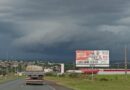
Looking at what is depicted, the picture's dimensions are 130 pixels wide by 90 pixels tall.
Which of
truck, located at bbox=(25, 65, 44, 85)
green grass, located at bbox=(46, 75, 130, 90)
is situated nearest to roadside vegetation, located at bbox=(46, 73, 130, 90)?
green grass, located at bbox=(46, 75, 130, 90)

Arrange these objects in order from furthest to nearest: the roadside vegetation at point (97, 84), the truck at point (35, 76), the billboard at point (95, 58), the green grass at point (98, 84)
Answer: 1. the billboard at point (95, 58)
2. the truck at point (35, 76)
3. the roadside vegetation at point (97, 84)
4. the green grass at point (98, 84)

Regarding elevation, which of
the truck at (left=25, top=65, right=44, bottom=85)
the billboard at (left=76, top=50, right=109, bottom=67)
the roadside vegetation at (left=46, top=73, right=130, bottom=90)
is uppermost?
Result: the billboard at (left=76, top=50, right=109, bottom=67)

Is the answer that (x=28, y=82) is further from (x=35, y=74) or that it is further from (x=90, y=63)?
(x=90, y=63)

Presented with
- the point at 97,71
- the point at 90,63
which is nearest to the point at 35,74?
the point at 90,63

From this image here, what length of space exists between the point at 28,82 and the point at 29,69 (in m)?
2.30

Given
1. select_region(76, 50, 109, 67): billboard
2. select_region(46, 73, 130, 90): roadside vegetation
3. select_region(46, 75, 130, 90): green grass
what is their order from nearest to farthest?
select_region(46, 75, 130, 90): green grass → select_region(46, 73, 130, 90): roadside vegetation → select_region(76, 50, 109, 67): billboard

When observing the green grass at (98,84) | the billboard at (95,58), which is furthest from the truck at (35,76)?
the billboard at (95,58)

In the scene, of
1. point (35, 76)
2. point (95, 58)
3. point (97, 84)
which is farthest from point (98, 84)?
point (95, 58)

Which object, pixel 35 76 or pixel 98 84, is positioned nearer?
pixel 35 76

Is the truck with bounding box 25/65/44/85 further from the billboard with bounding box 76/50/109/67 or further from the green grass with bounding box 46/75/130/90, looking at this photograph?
the billboard with bounding box 76/50/109/67

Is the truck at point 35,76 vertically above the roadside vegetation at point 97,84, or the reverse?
the truck at point 35,76

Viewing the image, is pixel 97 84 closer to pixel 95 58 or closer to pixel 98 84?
pixel 98 84

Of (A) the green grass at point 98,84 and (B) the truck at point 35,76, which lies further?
(B) the truck at point 35,76

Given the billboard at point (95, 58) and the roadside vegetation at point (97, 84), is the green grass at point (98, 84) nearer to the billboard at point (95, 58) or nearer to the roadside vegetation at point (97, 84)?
the roadside vegetation at point (97, 84)
